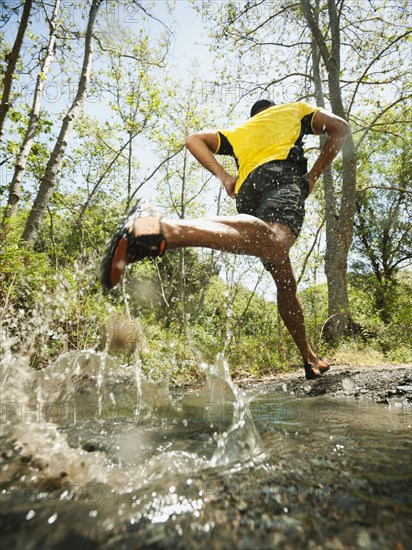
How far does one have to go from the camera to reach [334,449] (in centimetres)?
114

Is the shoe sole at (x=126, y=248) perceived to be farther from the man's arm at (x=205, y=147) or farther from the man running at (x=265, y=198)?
the man's arm at (x=205, y=147)

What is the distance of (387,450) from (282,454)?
0.36m

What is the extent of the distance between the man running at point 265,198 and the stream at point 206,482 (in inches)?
28.6

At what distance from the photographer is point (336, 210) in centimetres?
Answer: 688

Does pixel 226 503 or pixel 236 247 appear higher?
pixel 236 247

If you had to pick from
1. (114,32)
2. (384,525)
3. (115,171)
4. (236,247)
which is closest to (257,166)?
(236,247)

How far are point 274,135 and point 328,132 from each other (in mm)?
424

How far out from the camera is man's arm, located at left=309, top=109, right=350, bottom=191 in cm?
241

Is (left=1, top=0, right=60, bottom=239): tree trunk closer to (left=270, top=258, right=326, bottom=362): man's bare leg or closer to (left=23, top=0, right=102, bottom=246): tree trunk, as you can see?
(left=23, top=0, right=102, bottom=246): tree trunk

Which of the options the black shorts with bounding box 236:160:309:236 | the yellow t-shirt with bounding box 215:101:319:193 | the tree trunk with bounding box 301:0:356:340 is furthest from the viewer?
the tree trunk with bounding box 301:0:356:340

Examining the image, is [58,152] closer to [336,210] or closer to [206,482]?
[336,210]

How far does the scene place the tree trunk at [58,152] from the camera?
6.09m

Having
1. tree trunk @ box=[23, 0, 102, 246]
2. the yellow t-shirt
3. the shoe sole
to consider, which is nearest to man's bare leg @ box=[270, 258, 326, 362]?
the yellow t-shirt

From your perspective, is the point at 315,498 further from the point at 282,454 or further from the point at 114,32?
the point at 114,32
